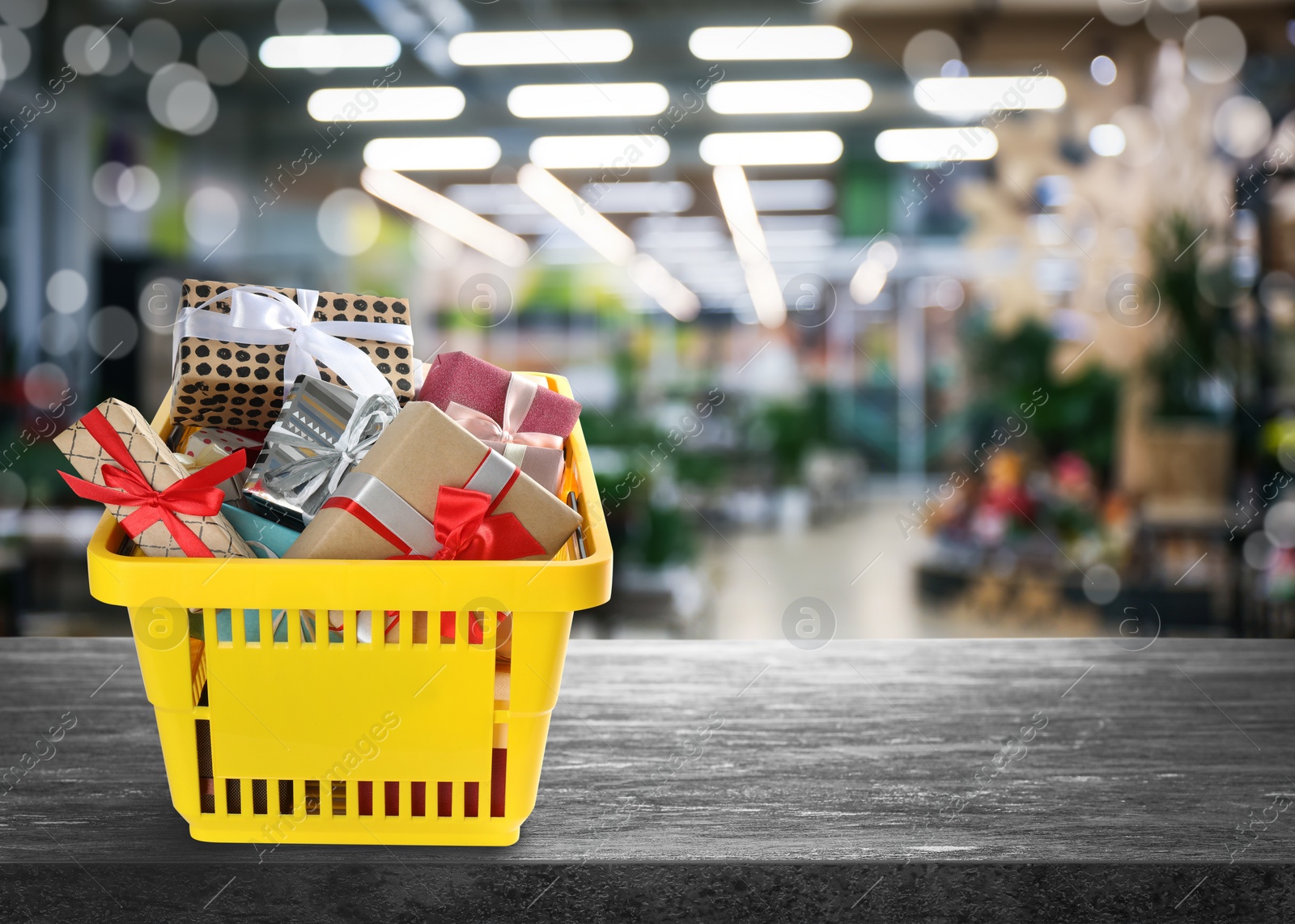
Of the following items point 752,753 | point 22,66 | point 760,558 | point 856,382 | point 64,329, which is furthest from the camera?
point 856,382

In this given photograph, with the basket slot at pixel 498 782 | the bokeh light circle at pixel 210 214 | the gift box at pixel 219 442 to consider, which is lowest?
the basket slot at pixel 498 782

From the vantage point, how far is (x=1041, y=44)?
6.73 m

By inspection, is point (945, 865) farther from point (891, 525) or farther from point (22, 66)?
point (891, 525)

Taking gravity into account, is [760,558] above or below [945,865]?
below

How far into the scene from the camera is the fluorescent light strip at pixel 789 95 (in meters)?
7.31

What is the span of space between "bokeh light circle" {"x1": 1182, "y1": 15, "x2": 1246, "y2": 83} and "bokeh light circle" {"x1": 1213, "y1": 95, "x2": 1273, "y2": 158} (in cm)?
137

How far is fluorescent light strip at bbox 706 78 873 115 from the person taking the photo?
7.31 metres

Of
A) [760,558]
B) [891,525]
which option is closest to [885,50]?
[760,558]

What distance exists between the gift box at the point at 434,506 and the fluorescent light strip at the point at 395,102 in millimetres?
8159

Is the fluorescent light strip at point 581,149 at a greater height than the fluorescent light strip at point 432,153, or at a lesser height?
lesser

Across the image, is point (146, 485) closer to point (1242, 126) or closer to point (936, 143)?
point (1242, 126)

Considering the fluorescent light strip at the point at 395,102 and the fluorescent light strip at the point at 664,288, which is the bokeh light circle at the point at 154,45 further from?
the fluorescent light strip at the point at 664,288

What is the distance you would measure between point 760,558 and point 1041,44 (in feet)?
14.3

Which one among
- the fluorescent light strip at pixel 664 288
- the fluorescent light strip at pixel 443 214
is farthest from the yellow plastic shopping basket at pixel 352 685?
the fluorescent light strip at pixel 664 288
